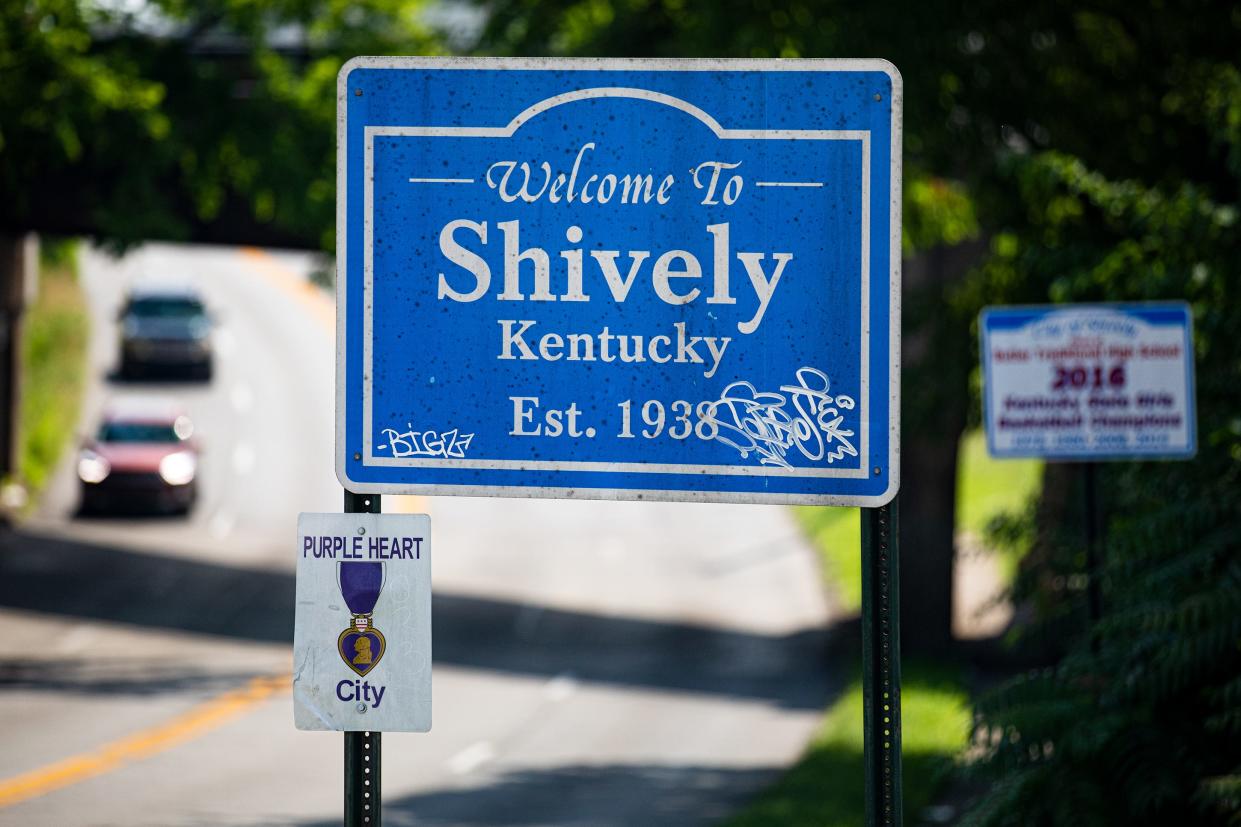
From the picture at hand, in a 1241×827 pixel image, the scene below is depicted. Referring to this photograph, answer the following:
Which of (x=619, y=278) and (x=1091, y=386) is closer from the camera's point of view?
(x=619, y=278)

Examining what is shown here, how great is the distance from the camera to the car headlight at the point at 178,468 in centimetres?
3665

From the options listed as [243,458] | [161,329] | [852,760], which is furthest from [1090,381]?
[161,329]

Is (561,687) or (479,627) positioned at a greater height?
(479,627)

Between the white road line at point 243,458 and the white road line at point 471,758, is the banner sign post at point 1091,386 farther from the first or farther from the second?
the white road line at point 243,458

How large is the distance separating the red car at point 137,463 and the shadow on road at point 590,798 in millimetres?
20162

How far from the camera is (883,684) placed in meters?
5.55

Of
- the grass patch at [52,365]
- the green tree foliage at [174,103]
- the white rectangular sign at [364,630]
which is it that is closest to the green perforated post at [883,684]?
the white rectangular sign at [364,630]

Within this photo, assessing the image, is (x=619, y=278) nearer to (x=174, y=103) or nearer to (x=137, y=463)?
(x=174, y=103)

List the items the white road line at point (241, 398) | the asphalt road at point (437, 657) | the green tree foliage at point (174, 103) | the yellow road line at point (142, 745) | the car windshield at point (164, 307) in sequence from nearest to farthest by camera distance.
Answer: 1. the yellow road line at point (142, 745)
2. the asphalt road at point (437, 657)
3. the green tree foliage at point (174, 103)
4. the white road line at point (241, 398)
5. the car windshield at point (164, 307)

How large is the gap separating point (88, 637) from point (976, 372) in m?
15.5

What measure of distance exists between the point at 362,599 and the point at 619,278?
133cm

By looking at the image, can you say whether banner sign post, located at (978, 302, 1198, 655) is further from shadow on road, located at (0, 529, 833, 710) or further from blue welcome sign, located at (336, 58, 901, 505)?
shadow on road, located at (0, 529, 833, 710)

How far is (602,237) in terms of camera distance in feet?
19.0

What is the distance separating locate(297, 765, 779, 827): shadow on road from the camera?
1580 centimetres
